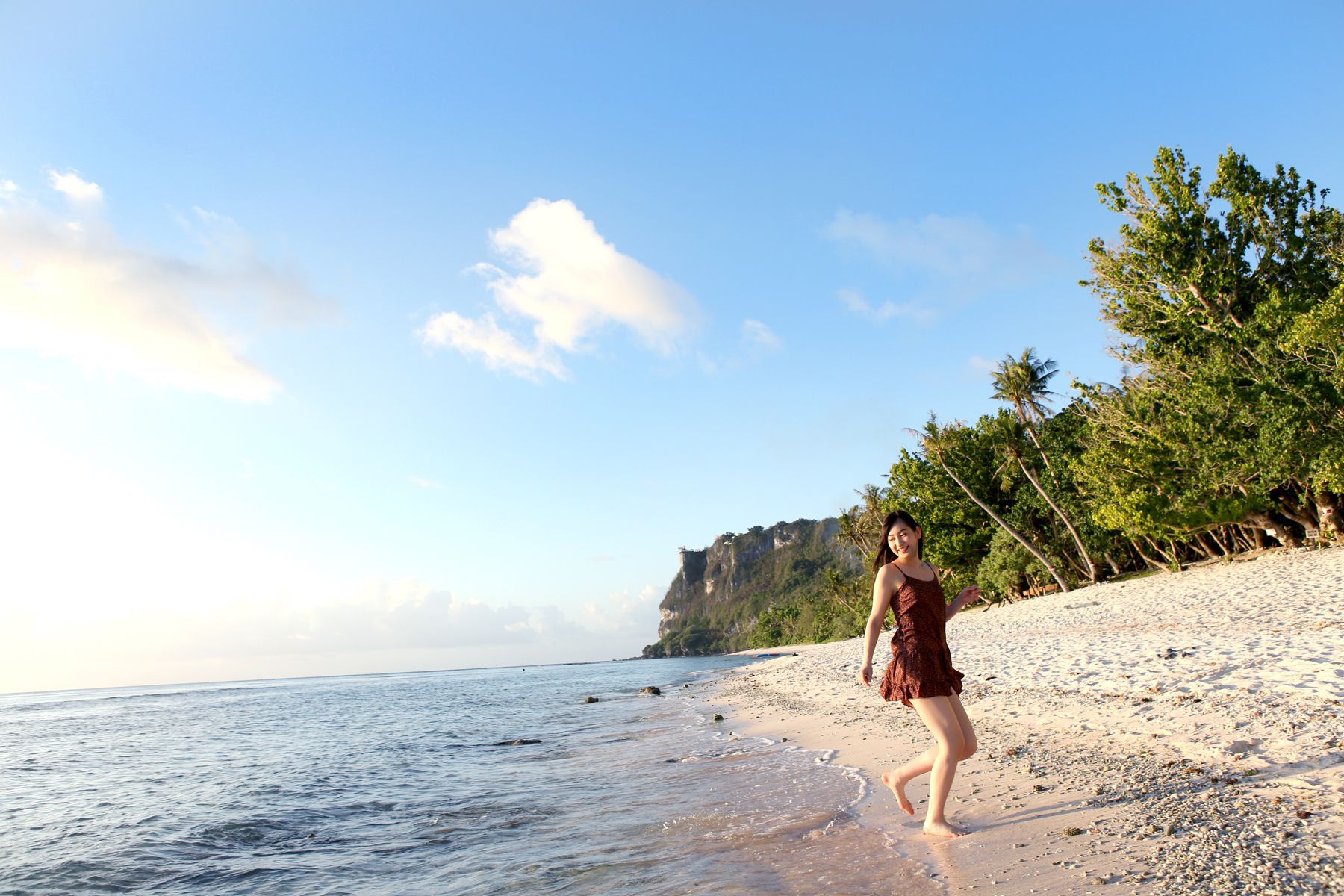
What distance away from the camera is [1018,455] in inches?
1547

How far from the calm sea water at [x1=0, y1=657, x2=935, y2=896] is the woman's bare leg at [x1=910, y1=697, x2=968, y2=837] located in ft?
1.75

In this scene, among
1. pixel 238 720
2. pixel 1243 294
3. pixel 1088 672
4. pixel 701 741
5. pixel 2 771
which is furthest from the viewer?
pixel 238 720

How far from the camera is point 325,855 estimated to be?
315 inches

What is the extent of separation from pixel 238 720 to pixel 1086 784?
39717 millimetres

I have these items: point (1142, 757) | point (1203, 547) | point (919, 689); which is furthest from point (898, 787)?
point (1203, 547)

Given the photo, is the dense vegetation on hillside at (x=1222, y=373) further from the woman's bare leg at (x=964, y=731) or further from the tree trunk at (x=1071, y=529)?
the woman's bare leg at (x=964, y=731)

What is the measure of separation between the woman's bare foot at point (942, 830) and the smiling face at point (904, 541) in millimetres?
1988

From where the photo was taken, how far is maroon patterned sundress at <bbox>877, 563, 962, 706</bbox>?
16.2 ft

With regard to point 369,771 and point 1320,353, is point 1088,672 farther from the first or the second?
point 1320,353

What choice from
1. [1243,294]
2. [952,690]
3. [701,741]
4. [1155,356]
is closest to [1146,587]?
[1155,356]

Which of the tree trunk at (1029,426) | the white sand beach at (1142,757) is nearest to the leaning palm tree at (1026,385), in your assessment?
the tree trunk at (1029,426)

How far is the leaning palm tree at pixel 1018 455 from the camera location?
37156mm

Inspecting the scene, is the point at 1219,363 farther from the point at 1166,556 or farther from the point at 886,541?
the point at 886,541

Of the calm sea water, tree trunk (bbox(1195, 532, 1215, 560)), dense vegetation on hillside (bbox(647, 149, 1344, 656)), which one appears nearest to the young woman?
the calm sea water
